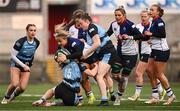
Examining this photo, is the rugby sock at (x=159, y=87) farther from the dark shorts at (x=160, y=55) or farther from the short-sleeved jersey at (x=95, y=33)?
the short-sleeved jersey at (x=95, y=33)

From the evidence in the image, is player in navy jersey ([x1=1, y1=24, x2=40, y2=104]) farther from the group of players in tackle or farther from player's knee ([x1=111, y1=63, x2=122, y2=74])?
player's knee ([x1=111, y1=63, x2=122, y2=74])

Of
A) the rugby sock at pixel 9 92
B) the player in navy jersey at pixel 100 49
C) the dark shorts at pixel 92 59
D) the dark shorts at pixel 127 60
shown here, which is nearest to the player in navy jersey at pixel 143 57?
the dark shorts at pixel 127 60

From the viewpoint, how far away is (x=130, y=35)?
62.4 feet

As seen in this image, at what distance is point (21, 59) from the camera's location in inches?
747

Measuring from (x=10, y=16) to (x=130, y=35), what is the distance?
14.9 meters

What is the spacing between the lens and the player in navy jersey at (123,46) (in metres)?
18.8

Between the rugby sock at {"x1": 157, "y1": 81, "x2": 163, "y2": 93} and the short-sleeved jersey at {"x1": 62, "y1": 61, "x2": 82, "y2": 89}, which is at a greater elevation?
the short-sleeved jersey at {"x1": 62, "y1": 61, "x2": 82, "y2": 89}

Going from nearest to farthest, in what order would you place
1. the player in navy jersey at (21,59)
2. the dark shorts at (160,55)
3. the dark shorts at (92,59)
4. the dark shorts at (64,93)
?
the dark shorts at (64,93) < the dark shorts at (92,59) < the dark shorts at (160,55) < the player in navy jersey at (21,59)

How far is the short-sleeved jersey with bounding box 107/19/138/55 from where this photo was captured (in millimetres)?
19041

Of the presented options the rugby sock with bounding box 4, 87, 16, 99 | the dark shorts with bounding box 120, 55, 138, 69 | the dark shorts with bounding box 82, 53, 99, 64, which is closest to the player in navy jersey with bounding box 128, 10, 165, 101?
the dark shorts with bounding box 120, 55, 138, 69

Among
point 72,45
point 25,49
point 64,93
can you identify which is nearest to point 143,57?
point 25,49

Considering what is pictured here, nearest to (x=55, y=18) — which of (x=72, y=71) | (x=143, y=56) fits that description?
(x=143, y=56)

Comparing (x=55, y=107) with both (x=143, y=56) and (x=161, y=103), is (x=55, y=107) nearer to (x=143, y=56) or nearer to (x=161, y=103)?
(x=161, y=103)

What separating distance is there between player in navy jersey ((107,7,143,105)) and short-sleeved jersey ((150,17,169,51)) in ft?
1.07
